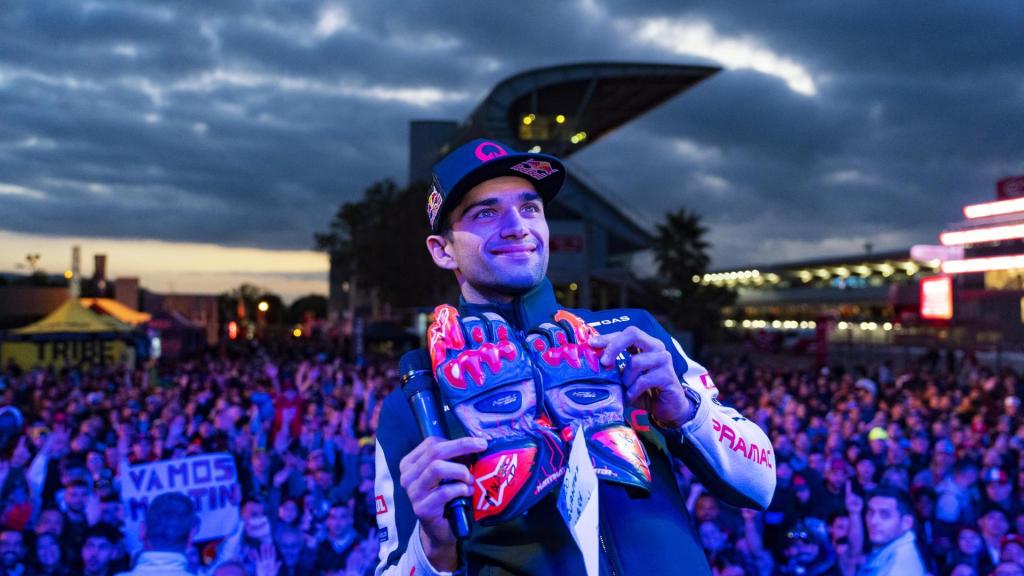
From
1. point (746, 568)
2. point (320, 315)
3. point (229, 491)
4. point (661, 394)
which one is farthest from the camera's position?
point (320, 315)

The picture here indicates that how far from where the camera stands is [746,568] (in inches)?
271

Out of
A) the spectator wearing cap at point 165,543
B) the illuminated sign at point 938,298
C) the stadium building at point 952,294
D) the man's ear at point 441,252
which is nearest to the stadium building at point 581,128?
the stadium building at point 952,294

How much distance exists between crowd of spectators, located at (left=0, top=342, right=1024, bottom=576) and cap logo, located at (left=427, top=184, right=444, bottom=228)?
12.9 feet

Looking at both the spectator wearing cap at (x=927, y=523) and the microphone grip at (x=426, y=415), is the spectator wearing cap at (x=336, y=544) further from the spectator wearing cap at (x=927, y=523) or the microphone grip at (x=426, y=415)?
the microphone grip at (x=426, y=415)

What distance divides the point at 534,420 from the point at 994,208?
77.3 ft

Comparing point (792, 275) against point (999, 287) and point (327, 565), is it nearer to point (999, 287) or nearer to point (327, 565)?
point (999, 287)

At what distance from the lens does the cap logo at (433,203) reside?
76.7 inches

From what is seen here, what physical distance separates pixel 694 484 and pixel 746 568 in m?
1.21

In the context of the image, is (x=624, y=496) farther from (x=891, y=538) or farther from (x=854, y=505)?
(x=854, y=505)

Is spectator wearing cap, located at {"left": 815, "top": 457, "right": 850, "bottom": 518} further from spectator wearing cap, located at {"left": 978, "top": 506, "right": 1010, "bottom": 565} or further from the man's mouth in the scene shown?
the man's mouth

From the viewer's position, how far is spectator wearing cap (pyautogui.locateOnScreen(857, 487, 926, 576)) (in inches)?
174

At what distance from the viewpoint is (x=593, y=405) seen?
1658mm

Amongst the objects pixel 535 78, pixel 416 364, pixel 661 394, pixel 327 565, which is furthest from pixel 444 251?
pixel 535 78

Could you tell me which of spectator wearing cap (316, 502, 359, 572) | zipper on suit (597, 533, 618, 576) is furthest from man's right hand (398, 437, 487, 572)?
spectator wearing cap (316, 502, 359, 572)
